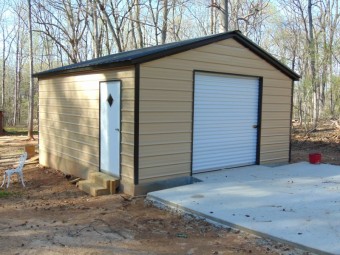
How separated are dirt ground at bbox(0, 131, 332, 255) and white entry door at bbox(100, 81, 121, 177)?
71 centimetres

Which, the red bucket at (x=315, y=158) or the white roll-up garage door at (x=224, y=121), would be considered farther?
the red bucket at (x=315, y=158)

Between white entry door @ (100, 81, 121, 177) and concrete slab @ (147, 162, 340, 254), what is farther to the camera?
white entry door @ (100, 81, 121, 177)

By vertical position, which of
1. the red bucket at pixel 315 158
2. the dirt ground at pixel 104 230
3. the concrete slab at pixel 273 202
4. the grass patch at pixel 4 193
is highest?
the red bucket at pixel 315 158

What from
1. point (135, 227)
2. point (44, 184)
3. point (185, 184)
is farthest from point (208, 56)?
point (44, 184)

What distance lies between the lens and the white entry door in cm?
653

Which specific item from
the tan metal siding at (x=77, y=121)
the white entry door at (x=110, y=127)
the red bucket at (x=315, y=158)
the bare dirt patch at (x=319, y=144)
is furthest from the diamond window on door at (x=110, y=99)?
the bare dirt patch at (x=319, y=144)

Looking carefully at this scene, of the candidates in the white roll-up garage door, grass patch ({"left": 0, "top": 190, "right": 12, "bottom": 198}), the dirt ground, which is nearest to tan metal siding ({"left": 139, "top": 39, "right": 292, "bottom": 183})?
the white roll-up garage door

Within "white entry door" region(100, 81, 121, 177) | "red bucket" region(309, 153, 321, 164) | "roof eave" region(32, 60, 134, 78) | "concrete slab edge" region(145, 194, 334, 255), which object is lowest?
"concrete slab edge" region(145, 194, 334, 255)

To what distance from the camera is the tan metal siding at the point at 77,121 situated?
6250 millimetres

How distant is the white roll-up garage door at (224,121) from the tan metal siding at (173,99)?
0.87 feet

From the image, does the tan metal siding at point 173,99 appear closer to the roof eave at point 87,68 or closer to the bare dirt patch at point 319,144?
the roof eave at point 87,68

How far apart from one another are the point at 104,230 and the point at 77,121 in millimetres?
4059

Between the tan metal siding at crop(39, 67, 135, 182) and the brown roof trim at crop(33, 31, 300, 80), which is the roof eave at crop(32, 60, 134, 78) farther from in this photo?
the tan metal siding at crop(39, 67, 135, 182)

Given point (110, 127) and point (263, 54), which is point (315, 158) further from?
point (110, 127)
